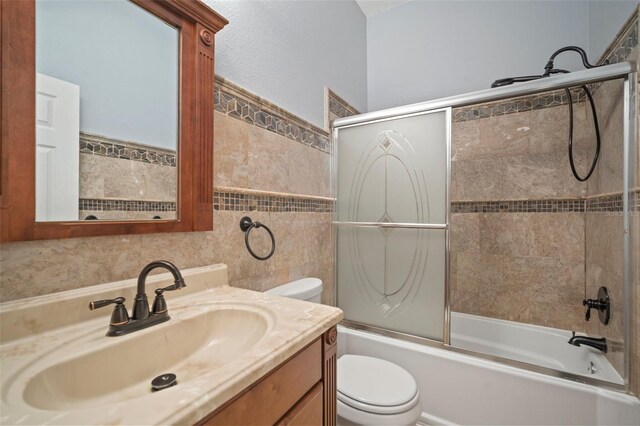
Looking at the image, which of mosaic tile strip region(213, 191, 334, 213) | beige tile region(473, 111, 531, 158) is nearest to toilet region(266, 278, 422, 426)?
mosaic tile strip region(213, 191, 334, 213)

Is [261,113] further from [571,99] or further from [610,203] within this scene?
[571,99]

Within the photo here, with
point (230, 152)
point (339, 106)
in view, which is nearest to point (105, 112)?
point (230, 152)

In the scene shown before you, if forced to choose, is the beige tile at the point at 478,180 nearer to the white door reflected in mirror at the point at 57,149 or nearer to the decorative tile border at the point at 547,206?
the decorative tile border at the point at 547,206

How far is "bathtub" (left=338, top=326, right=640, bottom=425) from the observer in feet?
3.82

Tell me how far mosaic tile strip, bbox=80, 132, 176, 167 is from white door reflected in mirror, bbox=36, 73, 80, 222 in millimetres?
26

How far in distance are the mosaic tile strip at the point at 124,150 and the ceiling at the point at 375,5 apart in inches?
88.8

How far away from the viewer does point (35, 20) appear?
0.66 m

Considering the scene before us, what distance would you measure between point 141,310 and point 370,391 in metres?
0.99

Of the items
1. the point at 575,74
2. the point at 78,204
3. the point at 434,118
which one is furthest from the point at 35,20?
the point at 575,74

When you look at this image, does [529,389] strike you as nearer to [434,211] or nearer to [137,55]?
[434,211]

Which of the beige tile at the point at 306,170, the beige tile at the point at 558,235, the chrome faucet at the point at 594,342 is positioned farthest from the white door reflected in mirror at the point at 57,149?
the beige tile at the point at 558,235

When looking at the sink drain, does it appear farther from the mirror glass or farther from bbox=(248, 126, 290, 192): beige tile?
bbox=(248, 126, 290, 192): beige tile

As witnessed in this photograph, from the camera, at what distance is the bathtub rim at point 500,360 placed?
46.3 inches

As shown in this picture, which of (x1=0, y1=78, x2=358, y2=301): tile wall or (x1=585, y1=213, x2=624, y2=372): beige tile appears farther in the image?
(x1=585, y1=213, x2=624, y2=372): beige tile
